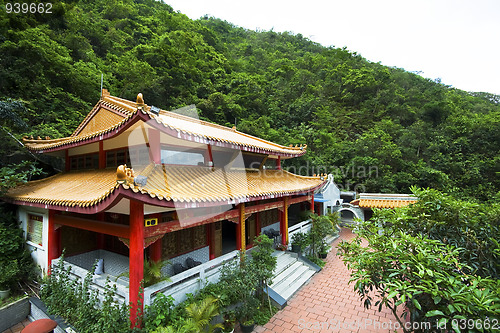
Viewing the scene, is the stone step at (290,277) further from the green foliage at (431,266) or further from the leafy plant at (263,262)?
the green foliage at (431,266)

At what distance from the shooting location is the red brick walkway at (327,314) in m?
5.82

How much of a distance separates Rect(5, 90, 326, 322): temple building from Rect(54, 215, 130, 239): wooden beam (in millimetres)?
26

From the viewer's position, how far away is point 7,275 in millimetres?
6441

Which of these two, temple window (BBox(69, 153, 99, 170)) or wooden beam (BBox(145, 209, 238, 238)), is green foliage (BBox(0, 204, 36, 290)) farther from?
wooden beam (BBox(145, 209, 238, 238))

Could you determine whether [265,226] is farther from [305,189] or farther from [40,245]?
[40,245]

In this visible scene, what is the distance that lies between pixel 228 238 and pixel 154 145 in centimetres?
615

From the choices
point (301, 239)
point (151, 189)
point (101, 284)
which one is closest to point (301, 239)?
point (301, 239)

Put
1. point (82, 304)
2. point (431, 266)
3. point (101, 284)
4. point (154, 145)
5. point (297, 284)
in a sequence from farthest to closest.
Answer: point (297, 284) → point (154, 145) → point (101, 284) → point (82, 304) → point (431, 266)

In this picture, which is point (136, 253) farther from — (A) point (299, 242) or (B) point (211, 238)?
(A) point (299, 242)

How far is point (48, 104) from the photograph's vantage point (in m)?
11.5

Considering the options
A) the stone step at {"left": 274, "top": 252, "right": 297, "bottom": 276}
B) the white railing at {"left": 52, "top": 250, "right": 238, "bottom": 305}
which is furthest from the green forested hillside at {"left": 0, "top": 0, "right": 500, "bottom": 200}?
the stone step at {"left": 274, "top": 252, "right": 297, "bottom": 276}

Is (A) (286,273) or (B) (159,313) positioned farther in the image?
(A) (286,273)

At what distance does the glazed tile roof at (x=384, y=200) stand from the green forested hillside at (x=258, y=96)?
2.68 meters

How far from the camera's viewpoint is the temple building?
14.8 ft
